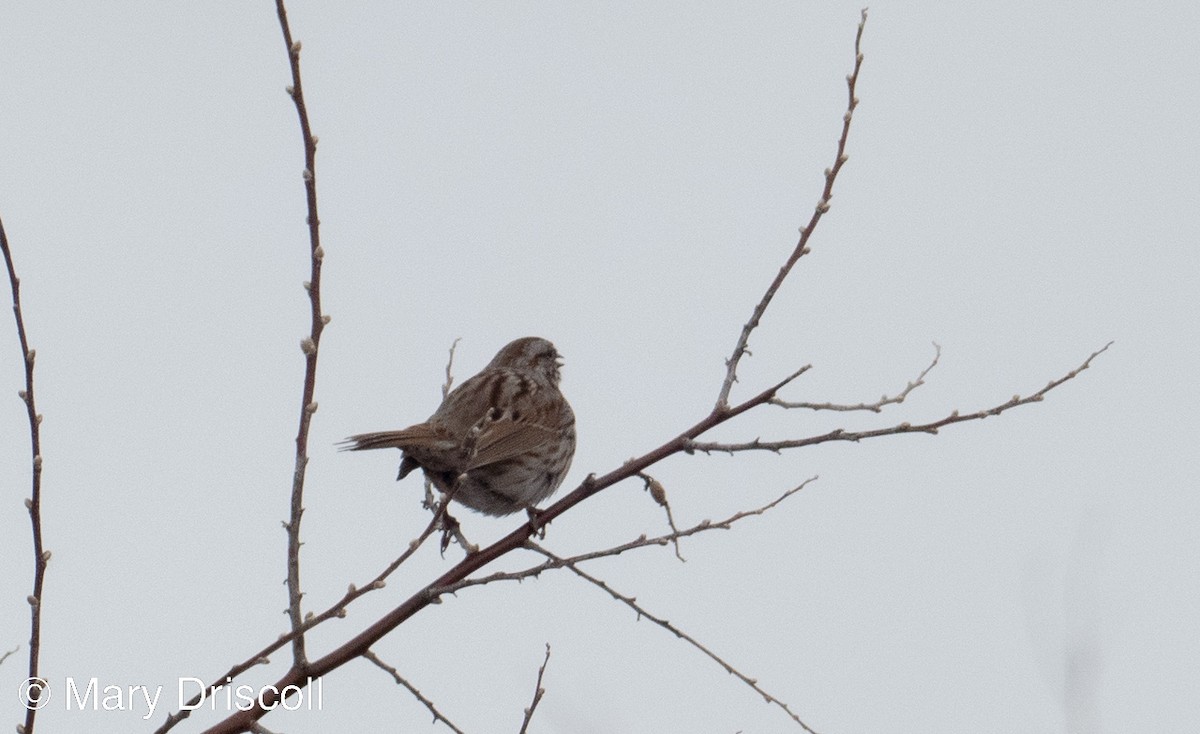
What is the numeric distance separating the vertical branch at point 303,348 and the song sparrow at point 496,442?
8.29 feet

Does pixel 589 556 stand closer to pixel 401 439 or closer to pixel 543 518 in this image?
pixel 543 518

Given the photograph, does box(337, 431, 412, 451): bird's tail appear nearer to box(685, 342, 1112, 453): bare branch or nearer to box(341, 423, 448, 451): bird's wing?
box(341, 423, 448, 451): bird's wing

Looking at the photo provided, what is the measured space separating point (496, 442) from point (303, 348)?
3533 mm

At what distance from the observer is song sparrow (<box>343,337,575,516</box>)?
5.67m

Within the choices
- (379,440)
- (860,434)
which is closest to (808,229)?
(860,434)

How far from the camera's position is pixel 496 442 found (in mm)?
6078

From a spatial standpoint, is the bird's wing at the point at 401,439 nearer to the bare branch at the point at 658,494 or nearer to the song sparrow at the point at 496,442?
the song sparrow at the point at 496,442

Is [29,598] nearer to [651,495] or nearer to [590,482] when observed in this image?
[590,482]

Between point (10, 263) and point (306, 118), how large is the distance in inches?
22.8

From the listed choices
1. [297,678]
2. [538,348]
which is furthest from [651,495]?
[538,348]

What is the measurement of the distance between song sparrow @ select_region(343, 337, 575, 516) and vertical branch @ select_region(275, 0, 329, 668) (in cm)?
253

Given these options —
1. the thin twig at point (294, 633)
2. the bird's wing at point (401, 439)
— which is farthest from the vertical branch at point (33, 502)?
the bird's wing at point (401, 439)

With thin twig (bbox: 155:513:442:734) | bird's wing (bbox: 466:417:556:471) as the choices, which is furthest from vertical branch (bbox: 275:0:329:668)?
bird's wing (bbox: 466:417:556:471)

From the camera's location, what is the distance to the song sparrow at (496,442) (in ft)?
18.6
